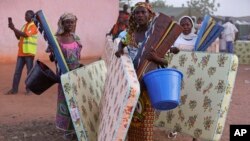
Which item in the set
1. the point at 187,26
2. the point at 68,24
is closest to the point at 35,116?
the point at 68,24

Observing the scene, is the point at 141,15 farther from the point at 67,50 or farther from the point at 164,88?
the point at 67,50

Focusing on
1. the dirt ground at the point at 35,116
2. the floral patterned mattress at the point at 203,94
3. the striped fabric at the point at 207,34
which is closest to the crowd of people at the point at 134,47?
the striped fabric at the point at 207,34

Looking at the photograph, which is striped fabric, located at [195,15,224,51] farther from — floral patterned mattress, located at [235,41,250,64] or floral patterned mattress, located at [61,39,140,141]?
floral patterned mattress, located at [235,41,250,64]

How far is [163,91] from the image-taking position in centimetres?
305

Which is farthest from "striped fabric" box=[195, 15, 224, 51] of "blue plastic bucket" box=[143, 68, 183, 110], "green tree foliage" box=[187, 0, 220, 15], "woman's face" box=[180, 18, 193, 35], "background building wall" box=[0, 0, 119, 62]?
"green tree foliage" box=[187, 0, 220, 15]

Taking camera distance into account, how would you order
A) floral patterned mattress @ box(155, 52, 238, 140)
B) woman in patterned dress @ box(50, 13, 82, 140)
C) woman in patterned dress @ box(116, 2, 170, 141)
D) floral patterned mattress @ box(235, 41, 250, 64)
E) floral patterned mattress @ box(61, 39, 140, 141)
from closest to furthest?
floral patterned mattress @ box(61, 39, 140, 141) → woman in patterned dress @ box(116, 2, 170, 141) → floral patterned mattress @ box(155, 52, 238, 140) → woman in patterned dress @ box(50, 13, 82, 140) → floral patterned mattress @ box(235, 41, 250, 64)

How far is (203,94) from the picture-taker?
445 centimetres

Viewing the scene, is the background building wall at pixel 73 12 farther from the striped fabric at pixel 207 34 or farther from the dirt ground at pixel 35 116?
the striped fabric at pixel 207 34

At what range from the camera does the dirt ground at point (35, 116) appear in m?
5.07

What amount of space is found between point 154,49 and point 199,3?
6993cm

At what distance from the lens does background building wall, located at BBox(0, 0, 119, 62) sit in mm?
11891

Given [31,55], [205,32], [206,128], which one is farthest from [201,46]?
[31,55]

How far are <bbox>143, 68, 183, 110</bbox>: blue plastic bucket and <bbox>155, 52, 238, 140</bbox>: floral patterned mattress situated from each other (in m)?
1.18

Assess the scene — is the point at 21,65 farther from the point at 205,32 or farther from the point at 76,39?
the point at 205,32
